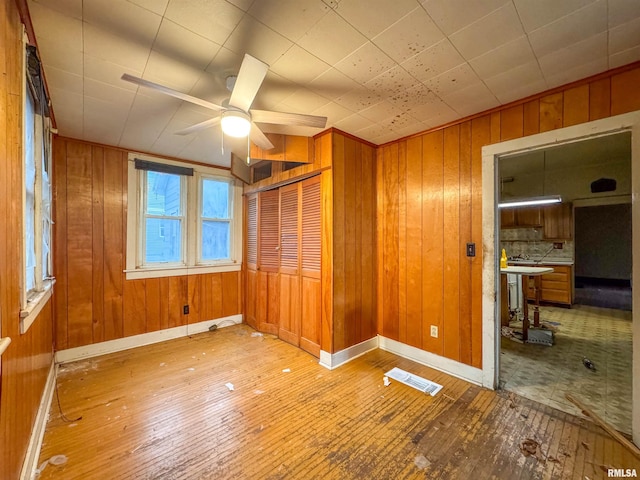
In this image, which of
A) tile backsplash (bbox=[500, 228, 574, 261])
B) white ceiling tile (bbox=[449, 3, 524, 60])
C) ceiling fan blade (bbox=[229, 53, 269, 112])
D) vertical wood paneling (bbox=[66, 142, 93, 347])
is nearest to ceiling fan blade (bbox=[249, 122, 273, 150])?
ceiling fan blade (bbox=[229, 53, 269, 112])

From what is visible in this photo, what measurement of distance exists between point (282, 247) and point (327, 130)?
1.56 metres

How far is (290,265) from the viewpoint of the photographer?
3.37m

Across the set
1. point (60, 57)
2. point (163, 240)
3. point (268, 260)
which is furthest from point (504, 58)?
point (163, 240)

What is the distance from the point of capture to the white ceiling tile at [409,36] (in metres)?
1.41

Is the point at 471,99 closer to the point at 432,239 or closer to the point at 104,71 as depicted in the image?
the point at 432,239

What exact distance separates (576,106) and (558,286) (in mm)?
4556

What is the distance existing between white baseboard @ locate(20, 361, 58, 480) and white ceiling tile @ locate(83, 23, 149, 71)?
2.31 meters

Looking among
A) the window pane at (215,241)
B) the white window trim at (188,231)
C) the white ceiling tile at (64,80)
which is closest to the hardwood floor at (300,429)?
the white window trim at (188,231)

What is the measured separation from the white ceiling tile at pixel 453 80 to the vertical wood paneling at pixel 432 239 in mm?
688

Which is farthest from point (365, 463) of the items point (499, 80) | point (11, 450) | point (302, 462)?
point (499, 80)

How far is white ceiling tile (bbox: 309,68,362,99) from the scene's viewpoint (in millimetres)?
1866

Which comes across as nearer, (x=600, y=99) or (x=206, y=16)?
(x=206, y=16)

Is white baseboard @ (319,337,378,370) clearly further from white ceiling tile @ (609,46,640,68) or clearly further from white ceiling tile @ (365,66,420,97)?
white ceiling tile @ (609,46,640,68)

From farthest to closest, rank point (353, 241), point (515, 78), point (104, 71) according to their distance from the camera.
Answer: point (353, 241)
point (515, 78)
point (104, 71)
